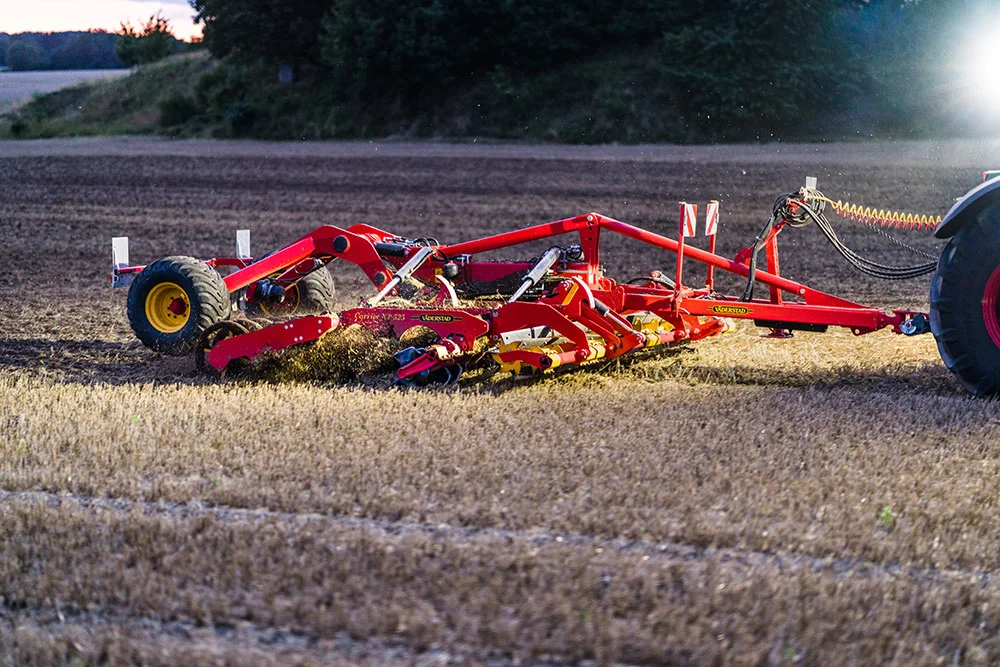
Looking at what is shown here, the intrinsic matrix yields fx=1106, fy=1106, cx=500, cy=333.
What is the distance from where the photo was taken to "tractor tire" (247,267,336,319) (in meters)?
8.35

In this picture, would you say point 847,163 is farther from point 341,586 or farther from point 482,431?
point 341,586

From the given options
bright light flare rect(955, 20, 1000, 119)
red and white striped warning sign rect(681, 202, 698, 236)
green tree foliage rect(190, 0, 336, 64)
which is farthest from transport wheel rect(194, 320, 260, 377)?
green tree foliage rect(190, 0, 336, 64)

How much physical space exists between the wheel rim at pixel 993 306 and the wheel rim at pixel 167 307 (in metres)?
4.97

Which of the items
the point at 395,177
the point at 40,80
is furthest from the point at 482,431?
the point at 40,80

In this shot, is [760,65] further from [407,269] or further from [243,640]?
[243,640]

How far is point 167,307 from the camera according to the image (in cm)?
759

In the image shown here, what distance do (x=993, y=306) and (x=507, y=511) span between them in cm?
306

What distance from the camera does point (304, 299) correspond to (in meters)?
8.47

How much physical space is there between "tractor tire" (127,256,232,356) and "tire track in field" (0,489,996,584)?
285 centimetres

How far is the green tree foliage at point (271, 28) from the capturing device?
37.9 metres

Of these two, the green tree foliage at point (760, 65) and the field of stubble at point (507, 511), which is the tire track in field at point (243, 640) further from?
the green tree foliage at point (760, 65)

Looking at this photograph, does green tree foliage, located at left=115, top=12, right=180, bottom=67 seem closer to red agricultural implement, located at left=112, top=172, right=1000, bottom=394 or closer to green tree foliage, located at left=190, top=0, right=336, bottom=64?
green tree foliage, located at left=190, top=0, right=336, bottom=64

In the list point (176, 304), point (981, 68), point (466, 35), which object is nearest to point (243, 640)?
point (176, 304)

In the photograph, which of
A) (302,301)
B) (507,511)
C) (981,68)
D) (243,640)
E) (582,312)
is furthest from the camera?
(981,68)
